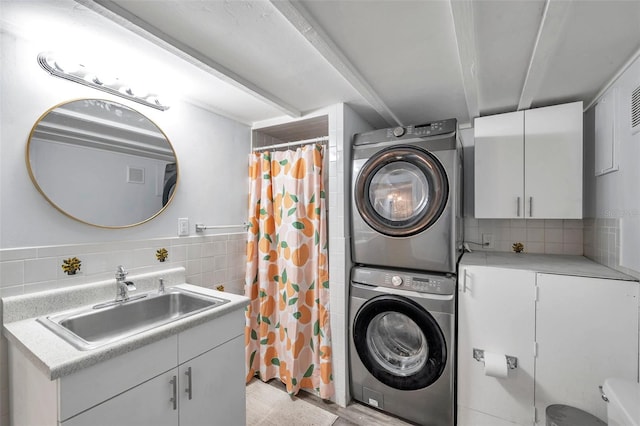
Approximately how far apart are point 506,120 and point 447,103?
0.47 meters

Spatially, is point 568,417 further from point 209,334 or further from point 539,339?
point 209,334

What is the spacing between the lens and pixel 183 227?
1.95m

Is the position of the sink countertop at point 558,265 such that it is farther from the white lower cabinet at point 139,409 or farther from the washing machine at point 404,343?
the white lower cabinet at point 139,409

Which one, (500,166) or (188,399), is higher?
(500,166)

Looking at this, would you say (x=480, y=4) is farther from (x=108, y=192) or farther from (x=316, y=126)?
(x=108, y=192)

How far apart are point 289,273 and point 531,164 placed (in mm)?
2031

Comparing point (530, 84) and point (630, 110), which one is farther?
point (530, 84)

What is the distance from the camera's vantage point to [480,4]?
1.08 meters

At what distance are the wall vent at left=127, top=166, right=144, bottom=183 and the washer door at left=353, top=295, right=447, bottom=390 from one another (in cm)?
177

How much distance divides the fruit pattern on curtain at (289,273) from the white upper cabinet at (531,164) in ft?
4.32

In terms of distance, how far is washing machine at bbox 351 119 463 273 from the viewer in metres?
1.78

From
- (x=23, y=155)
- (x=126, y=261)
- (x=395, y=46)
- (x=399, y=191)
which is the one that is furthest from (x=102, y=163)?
(x=399, y=191)

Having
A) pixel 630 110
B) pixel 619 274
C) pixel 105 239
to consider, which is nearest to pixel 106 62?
pixel 105 239

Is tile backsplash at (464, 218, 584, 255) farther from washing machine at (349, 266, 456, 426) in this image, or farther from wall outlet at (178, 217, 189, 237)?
wall outlet at (178, 217, 189, 237)
